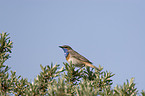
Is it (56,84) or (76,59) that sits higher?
(76,59)

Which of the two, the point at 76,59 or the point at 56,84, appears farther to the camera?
the point at 76,59

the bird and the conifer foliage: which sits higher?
the bird

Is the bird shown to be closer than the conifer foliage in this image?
No

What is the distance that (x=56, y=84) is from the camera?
3.12 m

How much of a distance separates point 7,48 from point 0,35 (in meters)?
0.43

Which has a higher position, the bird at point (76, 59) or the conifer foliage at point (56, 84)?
the bird at point (76, 59)

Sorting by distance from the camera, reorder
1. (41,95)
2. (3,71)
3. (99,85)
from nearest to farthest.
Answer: (41,95), (3,71), (99,85)

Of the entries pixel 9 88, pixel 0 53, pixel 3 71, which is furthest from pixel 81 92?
pixel 0 53

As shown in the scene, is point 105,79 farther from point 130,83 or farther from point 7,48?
point 7,48

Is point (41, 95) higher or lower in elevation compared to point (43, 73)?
lower

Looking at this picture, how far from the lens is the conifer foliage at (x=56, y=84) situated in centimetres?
313

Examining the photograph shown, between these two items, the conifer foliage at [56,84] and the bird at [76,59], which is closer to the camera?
the conifer foliage at [56,84]

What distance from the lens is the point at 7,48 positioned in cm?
561

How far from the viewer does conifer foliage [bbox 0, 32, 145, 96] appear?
10.3 feet
